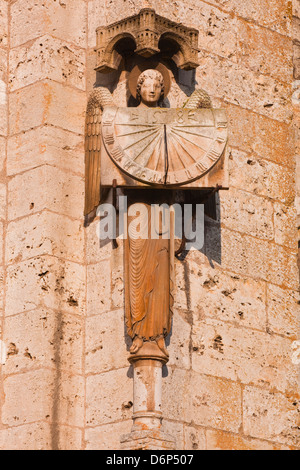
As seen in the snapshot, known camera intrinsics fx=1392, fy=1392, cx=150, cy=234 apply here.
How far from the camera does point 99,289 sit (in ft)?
24.9

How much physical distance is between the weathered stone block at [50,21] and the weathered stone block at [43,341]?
65.4 inches

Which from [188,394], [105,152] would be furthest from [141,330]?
[105,152]

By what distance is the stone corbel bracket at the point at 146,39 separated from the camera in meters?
7.52

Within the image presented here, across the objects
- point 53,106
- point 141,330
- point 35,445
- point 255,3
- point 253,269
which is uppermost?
point 255,3

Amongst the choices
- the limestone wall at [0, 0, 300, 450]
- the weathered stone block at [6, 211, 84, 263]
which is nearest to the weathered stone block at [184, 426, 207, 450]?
the limestone wall at [0, 0, 300, 450]

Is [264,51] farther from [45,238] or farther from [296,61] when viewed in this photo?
[45,238]

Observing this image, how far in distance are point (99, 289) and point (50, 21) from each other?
5.25 ft

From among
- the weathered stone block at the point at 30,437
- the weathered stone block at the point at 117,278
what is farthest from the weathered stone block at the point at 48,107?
the weathered stone block at the point at 30,437

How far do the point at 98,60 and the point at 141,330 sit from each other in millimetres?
1599

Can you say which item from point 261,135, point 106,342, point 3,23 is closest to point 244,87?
point 261,135

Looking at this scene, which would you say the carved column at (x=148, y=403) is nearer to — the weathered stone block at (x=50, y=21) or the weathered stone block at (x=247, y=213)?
the weathered stone block at (x=247, y=213)
